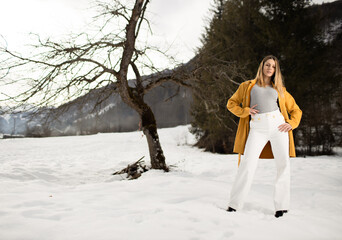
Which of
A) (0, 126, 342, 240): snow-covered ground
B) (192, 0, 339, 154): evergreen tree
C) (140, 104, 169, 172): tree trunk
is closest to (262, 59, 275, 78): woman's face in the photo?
(0, 126, 342, 240): snow-covered ground

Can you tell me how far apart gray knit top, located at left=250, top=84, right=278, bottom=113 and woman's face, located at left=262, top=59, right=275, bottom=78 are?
18 centimetres

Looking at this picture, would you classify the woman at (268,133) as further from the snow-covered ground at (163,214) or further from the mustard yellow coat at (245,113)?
the snow-covered ground at (163,214)

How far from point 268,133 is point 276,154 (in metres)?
0.29

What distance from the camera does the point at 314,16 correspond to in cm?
1017

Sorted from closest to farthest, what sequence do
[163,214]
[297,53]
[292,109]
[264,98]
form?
[163,214]
[264,98]
[292,109]
[297,53]

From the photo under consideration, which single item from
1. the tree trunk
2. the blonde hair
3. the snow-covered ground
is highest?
the blonde hair

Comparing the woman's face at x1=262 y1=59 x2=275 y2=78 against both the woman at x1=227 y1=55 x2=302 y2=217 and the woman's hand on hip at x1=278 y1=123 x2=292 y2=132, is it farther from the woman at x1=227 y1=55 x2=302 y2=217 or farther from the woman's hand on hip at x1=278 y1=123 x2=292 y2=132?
the woman's hand on hip at x1=278 y1=123 x2=292 y2=132

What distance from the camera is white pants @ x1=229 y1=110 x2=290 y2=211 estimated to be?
282 cm

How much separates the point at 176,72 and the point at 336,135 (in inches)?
356

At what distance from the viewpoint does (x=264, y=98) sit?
2.90m

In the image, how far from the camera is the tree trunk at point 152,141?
6652mm

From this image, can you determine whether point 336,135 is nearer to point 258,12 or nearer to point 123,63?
point 258,12

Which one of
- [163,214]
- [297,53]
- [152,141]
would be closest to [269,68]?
[163,214]

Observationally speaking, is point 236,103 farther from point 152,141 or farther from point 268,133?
point 152,141
